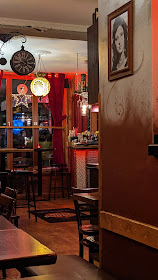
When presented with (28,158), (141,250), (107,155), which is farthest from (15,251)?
(28,158)

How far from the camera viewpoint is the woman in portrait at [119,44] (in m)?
2.98

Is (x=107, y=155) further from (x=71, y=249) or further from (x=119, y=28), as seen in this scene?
(x=71, y=249)

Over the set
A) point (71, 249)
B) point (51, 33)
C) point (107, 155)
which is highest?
point (51, 33)

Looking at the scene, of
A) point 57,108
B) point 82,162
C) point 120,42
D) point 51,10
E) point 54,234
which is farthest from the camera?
point 57,108

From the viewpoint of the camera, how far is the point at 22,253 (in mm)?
2264

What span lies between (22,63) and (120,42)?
14.7ft

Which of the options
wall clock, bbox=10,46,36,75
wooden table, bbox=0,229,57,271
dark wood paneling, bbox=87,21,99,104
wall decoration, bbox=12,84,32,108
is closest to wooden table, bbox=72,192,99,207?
dark wood paneling, bbox=87,21,99,104

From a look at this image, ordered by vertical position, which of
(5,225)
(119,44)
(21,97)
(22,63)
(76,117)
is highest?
(22,63)

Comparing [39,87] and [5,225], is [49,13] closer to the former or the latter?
[39,87]

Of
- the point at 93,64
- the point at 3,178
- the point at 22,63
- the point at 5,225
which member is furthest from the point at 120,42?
the point at 3,178

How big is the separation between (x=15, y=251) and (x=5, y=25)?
5120 mm

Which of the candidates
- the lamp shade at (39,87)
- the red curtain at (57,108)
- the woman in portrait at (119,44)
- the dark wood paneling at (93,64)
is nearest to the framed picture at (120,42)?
the woman in portrait at (119,44)

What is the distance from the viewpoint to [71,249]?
563cm

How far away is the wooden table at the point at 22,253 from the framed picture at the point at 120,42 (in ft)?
4.26
